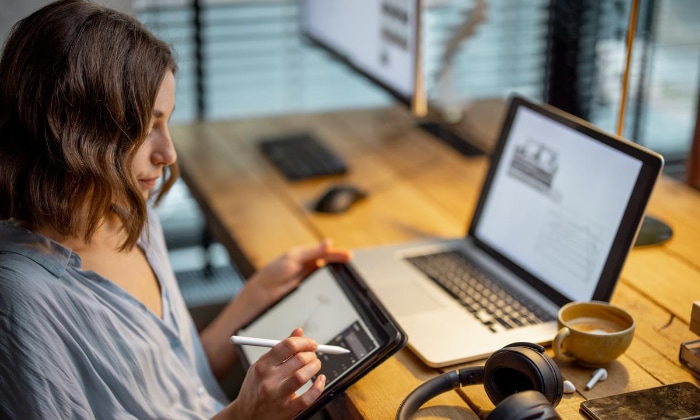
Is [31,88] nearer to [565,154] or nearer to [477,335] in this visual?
[477,335]

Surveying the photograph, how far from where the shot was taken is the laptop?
1.13 m

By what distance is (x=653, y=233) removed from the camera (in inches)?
56.8

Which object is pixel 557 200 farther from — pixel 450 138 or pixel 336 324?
pixel 450 138

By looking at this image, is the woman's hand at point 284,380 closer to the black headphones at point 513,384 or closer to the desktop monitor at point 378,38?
the black headphones at point 513,384

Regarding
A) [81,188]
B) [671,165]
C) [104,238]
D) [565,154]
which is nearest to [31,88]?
[81,188]

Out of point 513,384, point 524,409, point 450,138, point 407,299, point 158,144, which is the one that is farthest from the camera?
point 450,138

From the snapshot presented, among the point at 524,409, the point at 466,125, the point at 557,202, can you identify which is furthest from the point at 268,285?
the point at 466,125

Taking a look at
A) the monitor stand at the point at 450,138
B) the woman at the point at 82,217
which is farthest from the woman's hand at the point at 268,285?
the monitor stand at the point at 450,138

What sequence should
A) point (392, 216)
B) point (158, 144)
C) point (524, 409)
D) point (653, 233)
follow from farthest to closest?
point (392, 216) < point (653, 233) < point (158, 144) < point (524, 409)

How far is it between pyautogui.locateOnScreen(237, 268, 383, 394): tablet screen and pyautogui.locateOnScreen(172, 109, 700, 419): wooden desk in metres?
0.04

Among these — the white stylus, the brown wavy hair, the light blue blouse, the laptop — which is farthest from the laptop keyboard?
the brown wavy hair

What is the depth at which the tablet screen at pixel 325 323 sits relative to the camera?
1.05m

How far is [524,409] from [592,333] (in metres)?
0.25

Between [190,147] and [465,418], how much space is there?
1.18m
